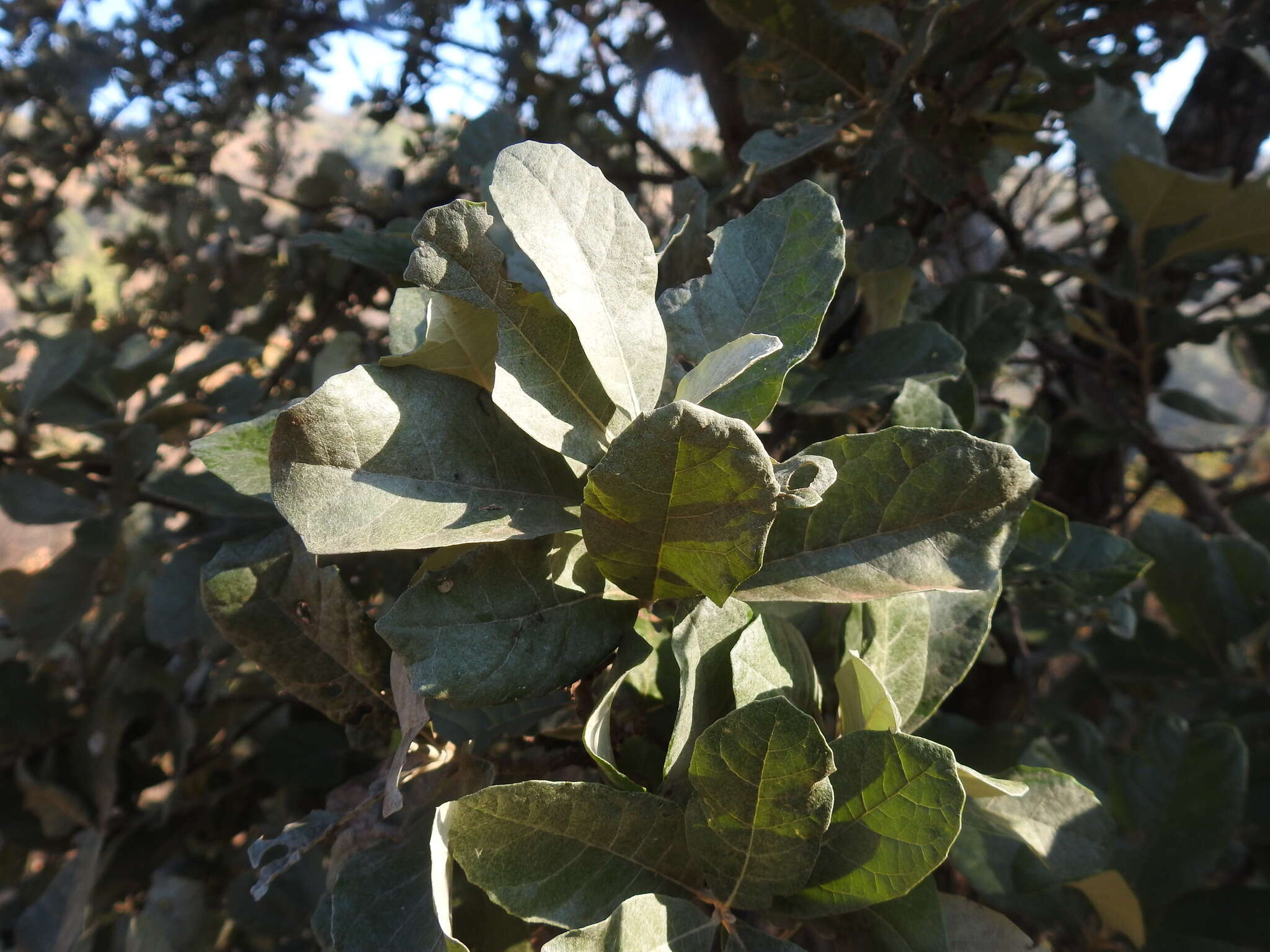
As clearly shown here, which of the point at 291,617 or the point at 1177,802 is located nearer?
the point at 291,617

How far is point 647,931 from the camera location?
0.44 meters

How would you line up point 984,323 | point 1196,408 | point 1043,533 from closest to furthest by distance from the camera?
point 1043,533 → point 984,323 → point 1196,408

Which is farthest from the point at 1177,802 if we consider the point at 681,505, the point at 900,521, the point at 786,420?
the point at 681,505

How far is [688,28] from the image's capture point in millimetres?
1275

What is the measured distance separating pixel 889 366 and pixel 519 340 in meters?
0.40

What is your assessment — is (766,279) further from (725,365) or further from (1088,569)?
(1088,569)

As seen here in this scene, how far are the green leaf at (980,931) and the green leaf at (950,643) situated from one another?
11 centimetres

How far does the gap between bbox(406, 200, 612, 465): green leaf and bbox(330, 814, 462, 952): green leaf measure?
10.6 inches

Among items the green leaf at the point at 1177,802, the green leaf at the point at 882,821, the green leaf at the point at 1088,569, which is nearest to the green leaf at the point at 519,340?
the green leaf at the point at 882,821

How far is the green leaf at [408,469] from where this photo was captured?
411mm

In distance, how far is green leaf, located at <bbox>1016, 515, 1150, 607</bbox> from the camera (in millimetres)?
804

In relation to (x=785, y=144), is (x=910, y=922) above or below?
below

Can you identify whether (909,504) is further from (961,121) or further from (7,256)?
(7,256)

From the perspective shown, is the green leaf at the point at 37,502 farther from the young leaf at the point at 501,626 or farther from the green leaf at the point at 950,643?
the green leaf at the point at 950,643
